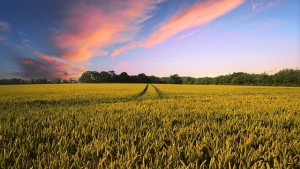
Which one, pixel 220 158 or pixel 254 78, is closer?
pixel 220 158

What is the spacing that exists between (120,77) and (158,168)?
124m

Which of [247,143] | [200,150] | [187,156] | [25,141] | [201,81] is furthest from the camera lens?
[201,81]

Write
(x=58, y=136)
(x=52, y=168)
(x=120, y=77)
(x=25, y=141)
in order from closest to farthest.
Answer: (x=52, y=168) → (x=25, y=141) → (x=58, y=136) → (x=120, y=77)

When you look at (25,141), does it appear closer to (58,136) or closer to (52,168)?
(58,136)

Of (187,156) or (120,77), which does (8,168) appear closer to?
(187,156)

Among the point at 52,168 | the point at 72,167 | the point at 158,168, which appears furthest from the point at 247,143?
the point at 52,168

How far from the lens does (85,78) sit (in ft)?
435

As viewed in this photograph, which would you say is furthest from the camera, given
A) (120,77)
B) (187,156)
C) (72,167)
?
(120,77)

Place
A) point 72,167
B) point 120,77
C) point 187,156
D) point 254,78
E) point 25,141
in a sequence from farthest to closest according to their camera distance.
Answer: point 120,77 < point 254,78 < point 25,141 < point 187,156 < point 72,167

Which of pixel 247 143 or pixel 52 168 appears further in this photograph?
pixel 247 143

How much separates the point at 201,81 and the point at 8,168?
443ft

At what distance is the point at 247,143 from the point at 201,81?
133017 millimetres

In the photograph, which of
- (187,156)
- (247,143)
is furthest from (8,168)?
(247,143)

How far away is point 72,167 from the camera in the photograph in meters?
2.97
